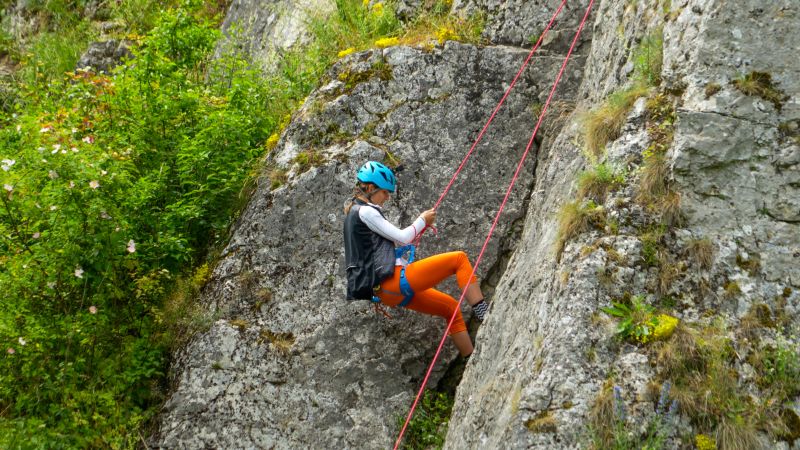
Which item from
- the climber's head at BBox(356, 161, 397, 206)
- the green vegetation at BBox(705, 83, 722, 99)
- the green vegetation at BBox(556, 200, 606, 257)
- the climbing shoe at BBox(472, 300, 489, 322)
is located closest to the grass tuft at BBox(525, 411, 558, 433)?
the green vegetation at BBox(556, 200, 606, 257)

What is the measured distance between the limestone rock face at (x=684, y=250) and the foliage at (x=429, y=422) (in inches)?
46.2

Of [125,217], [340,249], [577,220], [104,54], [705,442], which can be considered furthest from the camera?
[104,54]

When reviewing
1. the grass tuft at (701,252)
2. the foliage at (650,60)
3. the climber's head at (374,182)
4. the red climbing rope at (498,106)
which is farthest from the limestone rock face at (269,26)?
the grass tuft at (701,252)

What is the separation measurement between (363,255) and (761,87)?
3.65 meters

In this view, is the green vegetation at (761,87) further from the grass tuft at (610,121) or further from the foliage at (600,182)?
the foliage at (600,182)

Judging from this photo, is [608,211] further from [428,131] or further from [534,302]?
[428,131]

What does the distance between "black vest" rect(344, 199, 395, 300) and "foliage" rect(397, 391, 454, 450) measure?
4.00ft

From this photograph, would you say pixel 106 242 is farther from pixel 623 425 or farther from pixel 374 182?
pixel 623 425

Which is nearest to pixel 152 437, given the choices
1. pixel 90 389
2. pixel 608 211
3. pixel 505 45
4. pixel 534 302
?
pixel 90 389

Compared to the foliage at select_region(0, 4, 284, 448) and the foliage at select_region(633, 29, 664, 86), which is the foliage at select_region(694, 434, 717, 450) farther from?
the foliage at select_region(0, 4, 284, 448)

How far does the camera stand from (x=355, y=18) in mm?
9977

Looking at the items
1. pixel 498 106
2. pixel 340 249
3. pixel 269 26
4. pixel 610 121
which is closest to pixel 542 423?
pixel 610 121

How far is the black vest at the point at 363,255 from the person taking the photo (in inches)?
270

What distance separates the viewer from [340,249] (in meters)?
7.88
